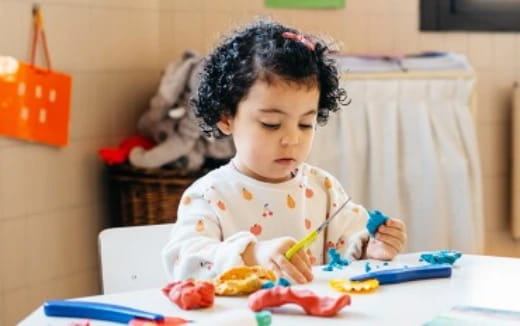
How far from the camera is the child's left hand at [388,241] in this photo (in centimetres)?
139

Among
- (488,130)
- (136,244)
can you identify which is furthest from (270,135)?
(488,130)

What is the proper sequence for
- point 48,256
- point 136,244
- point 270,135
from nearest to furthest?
point 270,135 → point 136,244 → point 48,256

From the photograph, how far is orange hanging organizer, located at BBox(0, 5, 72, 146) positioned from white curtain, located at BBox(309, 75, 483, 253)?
633mm

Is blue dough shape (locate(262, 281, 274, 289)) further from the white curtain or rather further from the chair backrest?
the white curtain

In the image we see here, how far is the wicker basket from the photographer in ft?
7.94

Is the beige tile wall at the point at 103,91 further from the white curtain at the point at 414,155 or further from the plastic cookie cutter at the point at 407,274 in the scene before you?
the plastic cookie cutter at the point at 407,274

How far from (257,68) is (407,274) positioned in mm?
423

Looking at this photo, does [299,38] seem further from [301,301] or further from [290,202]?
[301,301]

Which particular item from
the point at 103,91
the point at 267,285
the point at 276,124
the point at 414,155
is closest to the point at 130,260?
the point at 276,124

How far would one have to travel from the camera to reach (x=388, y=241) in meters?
1.39

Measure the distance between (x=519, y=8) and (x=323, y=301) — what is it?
210 cm

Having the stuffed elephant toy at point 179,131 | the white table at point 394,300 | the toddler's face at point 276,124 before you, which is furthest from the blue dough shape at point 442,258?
the stuffed elephant toy at point 179,131

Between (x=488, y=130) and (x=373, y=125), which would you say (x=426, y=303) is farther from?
(x=488, y=130)

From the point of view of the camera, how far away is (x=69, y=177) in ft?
8.00
